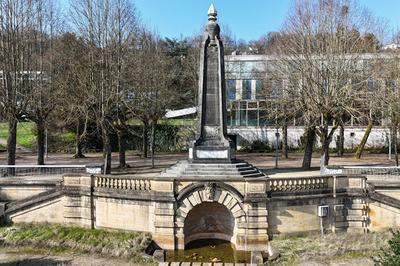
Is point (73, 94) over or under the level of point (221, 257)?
over

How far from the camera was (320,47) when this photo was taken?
87.1 feet

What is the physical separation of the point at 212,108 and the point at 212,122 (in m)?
0.67

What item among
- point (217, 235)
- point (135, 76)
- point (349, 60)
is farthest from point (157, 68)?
point (217, 235)

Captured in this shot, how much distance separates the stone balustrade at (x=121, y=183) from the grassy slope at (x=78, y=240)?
1.96m

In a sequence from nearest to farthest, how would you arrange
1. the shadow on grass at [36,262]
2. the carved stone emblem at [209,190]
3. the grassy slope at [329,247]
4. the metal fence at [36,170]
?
1. the shadow on grass at [36,262]
2. the grassy slope at [329,247]
3. the carved stone emblem at [209,190]
4. the metal fence at [36,170]

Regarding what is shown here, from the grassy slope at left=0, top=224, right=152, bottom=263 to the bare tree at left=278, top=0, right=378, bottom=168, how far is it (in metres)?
12.7

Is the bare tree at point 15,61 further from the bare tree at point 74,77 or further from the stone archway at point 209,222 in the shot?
the stone archway at point 209,222

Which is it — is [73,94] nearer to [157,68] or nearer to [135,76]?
[135,76]

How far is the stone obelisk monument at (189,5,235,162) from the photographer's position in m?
21.1

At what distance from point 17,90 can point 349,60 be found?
19051mm

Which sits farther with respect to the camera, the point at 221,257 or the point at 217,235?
the point at 217,235

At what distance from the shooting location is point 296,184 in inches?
754

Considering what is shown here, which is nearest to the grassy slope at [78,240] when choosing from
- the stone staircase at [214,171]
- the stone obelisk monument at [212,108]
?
the stone staircase at [214,171]

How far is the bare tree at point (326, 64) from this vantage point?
1001 inches
